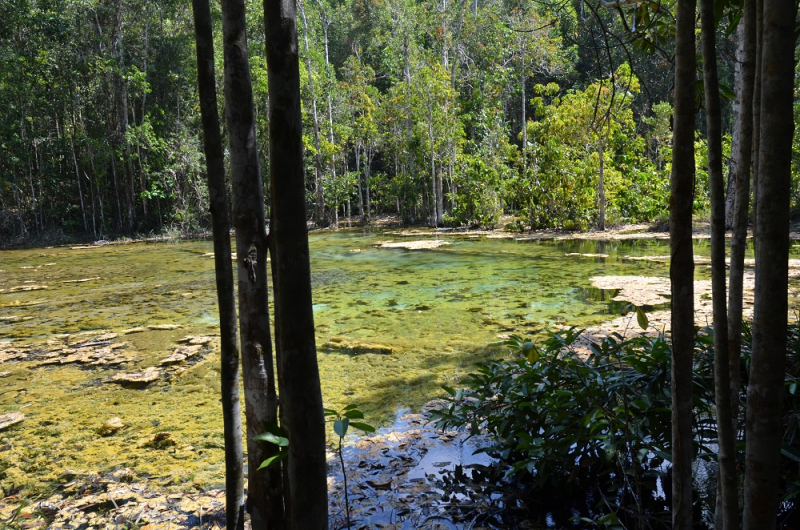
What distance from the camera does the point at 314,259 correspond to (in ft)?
43.3

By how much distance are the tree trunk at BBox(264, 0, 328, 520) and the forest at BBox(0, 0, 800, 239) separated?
613 inches

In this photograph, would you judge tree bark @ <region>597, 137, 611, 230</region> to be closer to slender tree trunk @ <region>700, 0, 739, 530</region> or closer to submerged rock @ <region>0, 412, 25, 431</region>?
submerged rock @ <region>0, 412, 25, 431</region>

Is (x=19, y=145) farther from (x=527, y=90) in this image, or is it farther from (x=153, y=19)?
(x=527, y=90)

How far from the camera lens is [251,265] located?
1.72 meters

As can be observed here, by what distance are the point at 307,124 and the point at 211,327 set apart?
19.0 m

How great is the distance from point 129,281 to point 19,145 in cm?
1429

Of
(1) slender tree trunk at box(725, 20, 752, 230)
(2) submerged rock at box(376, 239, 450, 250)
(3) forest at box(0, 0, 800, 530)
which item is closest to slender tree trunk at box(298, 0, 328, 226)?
(3) forest at box(0, 0, 800, 530)

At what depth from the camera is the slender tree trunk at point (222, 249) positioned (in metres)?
1.80

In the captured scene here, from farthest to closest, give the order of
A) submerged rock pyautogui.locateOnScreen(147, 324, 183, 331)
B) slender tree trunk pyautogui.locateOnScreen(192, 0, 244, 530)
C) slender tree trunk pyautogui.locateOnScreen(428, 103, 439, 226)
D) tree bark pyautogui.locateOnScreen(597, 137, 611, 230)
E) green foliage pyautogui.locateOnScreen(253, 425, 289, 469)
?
slender tree trunk pyautogui.locateOnScreen(428, 103, 439, 226)
tree bark pyautogui.locateOnScreen(597, 137, 611, 230)
submerged rock pyautogui.locateOnScreen(147, 324, 183, 331)
slender tree trunk pyautogui.locateOnScreen(192, 0, 244, 530)
green foliage pyautogui.locateOnScreen(253, 425, 289, 469)

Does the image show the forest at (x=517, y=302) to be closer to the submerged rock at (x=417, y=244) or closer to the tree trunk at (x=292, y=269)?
the tree trunk at (x=292, y=269)

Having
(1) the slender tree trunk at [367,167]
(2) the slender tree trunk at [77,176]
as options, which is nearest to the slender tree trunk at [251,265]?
(2) the slender tree trunk at [77,176]

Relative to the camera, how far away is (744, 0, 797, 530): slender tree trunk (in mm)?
972

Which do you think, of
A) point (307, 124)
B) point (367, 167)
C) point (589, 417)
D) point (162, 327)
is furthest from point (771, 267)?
point (367, 167)

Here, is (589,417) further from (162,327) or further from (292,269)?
(162,327)
